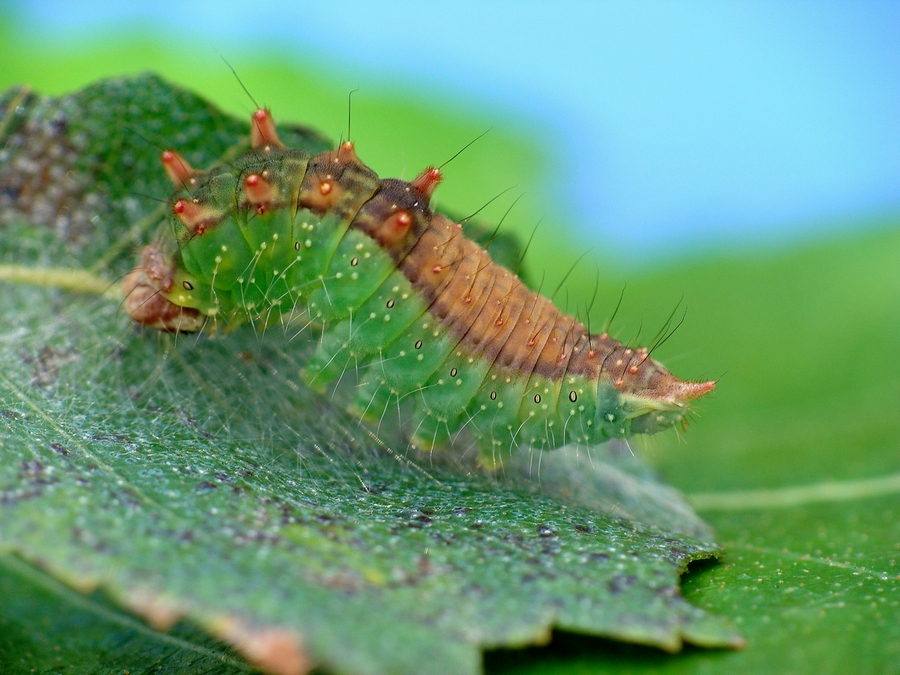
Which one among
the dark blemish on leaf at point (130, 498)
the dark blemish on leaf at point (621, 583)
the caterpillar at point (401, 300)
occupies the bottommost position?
the dark blemish on leaf at point (130, 498)

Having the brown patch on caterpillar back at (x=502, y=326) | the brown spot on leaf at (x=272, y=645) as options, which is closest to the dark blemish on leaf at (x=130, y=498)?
the brown spot on leaf at (x=272, y=645)

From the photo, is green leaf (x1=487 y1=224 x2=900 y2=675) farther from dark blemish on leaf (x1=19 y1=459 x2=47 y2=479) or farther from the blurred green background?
dark blemish on leaf (x1=19 y1=459 x2=47 y2=479)

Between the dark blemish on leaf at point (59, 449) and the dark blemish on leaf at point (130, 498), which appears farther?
the dark blemish on leaf at point (59, 449)

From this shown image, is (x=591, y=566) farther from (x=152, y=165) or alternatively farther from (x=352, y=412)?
(x=152, y=165)

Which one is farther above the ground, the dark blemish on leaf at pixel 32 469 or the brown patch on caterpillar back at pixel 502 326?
the brown patch on caterpillar back at pixel 502 326

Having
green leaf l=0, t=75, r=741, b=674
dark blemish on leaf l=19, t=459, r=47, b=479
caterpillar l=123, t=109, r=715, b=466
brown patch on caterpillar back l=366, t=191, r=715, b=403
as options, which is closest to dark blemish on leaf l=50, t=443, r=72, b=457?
green leaf l=0, t=75, r=741, b=674

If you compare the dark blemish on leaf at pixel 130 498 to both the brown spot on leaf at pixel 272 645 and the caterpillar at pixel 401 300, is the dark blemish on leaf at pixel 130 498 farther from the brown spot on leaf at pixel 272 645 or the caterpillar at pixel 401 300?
the caterpillar at pixel 401 300

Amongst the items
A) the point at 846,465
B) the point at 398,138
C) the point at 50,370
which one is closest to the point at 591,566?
the point at 50,370
